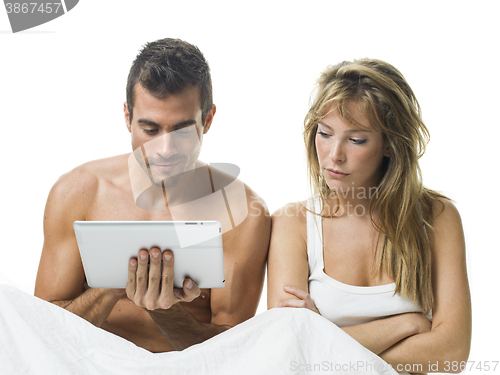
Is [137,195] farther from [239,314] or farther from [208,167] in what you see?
[239,314]

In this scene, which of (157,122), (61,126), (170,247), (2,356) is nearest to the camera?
(2,356)

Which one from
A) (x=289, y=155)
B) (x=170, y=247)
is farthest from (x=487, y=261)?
(x=170, y=247)

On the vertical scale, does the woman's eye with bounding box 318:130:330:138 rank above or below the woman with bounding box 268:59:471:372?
above

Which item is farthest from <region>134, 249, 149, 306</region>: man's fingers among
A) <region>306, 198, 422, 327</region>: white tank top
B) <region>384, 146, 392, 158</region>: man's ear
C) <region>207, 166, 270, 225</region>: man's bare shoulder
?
<region>384, 146, 392, 158</region>: man's ear

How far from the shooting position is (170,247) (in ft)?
4.08

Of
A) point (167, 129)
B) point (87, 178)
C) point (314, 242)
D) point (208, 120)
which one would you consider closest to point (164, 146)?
point (167, 129)

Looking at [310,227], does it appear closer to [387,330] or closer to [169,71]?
[387,330]

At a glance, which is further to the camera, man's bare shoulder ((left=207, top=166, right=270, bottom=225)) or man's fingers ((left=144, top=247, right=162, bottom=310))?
man's bare shoulder ((left=207, top=166, right=270, bottom=225))

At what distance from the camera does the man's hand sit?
1.24 metres

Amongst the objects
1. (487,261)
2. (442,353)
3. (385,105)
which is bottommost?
(487,261)

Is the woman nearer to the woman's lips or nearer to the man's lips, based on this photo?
the woman's lips

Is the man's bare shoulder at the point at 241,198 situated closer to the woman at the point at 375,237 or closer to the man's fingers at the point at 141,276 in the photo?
the woman at the point at 375,237

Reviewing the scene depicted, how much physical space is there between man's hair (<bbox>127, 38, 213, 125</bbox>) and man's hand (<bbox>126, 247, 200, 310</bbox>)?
1.68ft

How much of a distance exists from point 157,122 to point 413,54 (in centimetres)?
115
